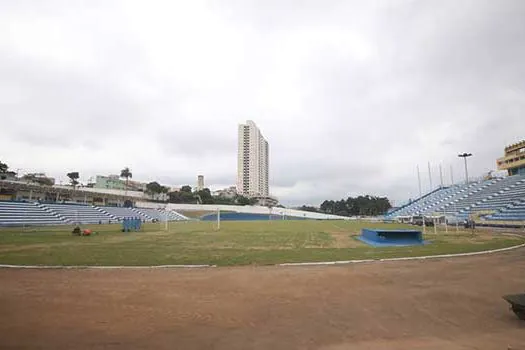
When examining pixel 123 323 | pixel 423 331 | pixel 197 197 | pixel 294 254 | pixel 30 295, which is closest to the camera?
pixel 423 331

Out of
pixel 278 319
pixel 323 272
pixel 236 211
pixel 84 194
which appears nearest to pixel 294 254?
pixel 323 272

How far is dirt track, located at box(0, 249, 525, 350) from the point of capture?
18.5 feet

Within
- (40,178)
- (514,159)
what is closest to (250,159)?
(40,178)

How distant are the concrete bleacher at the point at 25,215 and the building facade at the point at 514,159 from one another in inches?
3436

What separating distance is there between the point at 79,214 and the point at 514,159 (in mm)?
88926

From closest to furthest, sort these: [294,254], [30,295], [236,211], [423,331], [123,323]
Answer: [423,331], [123,323], [30,295], [294,254], [236,211]

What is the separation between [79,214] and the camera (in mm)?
59375

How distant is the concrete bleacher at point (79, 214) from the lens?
55.8m

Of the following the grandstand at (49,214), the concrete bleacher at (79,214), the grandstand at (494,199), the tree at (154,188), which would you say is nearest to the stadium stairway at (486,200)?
the grandstand at (494,199)

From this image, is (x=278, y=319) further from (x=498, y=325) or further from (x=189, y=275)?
(x=189, y=275)

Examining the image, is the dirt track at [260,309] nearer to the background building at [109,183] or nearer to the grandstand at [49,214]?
the grandstand at [49,214]

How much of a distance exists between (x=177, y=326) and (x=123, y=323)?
1108mm

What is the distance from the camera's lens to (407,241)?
2272 cm

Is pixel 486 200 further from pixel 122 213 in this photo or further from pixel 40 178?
pixel 40 178
